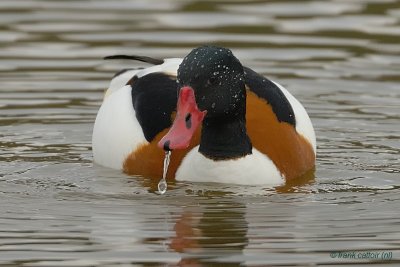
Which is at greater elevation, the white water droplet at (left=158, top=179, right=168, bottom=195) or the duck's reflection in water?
the duck's reflection in water

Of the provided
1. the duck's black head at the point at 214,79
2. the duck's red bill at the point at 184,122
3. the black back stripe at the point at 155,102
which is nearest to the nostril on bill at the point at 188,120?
the duck's red bill at the point at 184,122

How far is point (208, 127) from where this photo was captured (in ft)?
36.9

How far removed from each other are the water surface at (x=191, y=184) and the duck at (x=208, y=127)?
0.50 ft

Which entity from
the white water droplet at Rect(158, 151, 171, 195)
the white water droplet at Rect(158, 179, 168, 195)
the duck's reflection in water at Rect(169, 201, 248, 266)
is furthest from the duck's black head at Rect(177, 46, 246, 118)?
the duck's reflection in water at Rect(169, 201, 248, 266)

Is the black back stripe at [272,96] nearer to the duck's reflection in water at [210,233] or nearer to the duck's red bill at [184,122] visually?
the duck's red bill at [184,122]

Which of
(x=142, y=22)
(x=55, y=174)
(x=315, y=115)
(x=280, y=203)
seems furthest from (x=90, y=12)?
(x=280, y=203)

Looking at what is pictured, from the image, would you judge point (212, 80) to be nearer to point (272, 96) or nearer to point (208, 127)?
point (208, 127)

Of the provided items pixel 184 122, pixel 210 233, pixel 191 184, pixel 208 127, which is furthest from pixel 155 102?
pixel 210 233

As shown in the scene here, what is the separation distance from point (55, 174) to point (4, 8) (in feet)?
20.8

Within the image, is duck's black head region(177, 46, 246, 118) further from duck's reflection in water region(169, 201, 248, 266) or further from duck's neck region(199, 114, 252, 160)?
duck's reflection in water region(169, 201, 248, 266)

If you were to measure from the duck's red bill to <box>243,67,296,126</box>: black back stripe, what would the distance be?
41.2 inches

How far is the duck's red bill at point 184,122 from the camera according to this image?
34.6ft

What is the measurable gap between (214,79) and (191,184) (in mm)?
842

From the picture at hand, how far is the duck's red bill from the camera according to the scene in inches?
416
